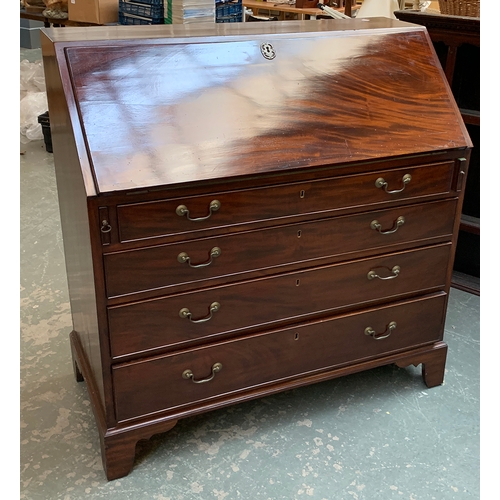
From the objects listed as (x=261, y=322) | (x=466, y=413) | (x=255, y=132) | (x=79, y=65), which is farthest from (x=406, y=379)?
(x=79, y=65)

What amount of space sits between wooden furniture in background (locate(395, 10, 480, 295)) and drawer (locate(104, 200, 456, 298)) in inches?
38.0

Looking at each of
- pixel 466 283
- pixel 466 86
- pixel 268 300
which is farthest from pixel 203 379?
pixel 466 86

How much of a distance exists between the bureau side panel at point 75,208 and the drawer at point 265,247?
0.40 feet

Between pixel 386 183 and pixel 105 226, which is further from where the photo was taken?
pixel 386 183

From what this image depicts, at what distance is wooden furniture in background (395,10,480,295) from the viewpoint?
2656 millimetres

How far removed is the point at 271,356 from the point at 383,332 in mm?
450

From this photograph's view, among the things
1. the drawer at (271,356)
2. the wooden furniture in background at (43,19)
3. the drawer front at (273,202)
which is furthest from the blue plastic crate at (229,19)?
the wooden furniture in background at (43,19)

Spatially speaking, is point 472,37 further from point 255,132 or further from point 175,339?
point 175,339

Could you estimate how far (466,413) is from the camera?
2.21 m

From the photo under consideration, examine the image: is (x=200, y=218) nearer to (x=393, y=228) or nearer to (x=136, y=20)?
(x=393, y=228)

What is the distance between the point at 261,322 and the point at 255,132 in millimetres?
594

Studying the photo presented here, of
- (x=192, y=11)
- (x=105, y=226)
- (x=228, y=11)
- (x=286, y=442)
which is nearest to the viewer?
(x=105, y=226)

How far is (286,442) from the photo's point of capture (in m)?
2.05

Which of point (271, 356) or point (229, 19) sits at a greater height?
point (229, 19)
